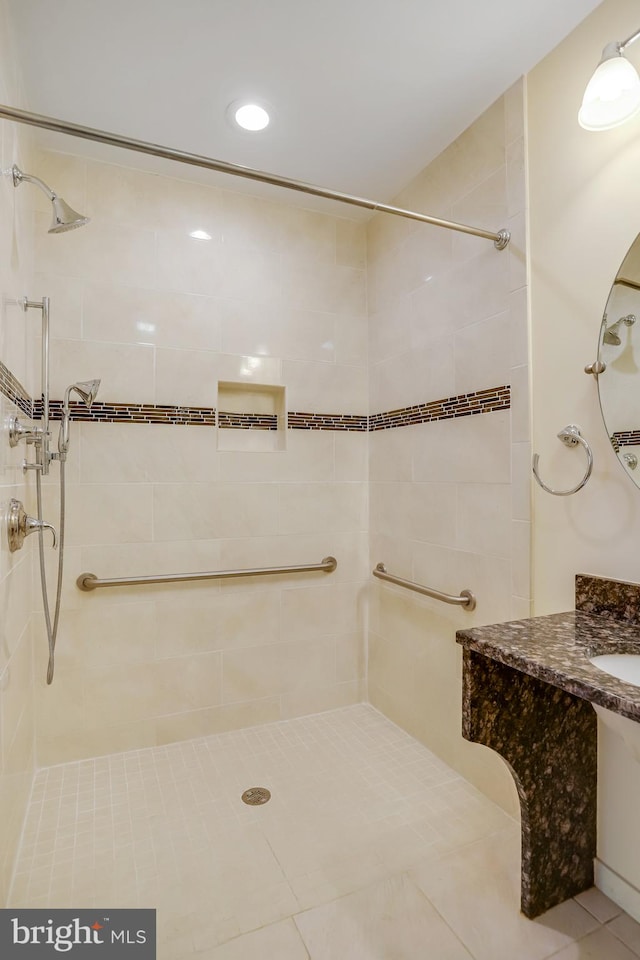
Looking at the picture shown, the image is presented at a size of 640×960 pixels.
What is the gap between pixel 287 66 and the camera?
5.57 ft

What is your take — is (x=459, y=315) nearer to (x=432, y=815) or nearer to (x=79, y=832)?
(x=432, y=815)

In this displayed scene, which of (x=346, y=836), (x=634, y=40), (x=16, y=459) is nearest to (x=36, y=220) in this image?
(x=16, y=459)

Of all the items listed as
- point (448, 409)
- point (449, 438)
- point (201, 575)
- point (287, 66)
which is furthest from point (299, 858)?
point (287, 66)

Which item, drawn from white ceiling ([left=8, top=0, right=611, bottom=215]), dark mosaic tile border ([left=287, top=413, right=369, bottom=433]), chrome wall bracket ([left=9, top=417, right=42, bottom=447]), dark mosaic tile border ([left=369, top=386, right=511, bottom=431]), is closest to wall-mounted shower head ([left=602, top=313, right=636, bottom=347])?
dark mosaic tile border ([left=369, top=386, right=511, bottom=431])

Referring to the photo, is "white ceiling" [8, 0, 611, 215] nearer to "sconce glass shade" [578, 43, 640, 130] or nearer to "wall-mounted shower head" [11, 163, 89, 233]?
"sconce glass shade" [578, 43, 640, 130]

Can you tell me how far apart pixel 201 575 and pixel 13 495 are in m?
0.88

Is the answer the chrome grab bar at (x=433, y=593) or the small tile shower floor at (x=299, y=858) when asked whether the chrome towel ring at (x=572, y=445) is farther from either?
the small tile shower floor at (x=299, y=858)

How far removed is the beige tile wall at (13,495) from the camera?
1.40m

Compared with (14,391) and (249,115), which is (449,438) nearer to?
(249,115)

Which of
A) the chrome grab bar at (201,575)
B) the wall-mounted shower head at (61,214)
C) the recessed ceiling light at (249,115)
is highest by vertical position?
the recessed ceiling light at (249,115)

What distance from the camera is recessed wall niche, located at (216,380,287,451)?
241 centimetres

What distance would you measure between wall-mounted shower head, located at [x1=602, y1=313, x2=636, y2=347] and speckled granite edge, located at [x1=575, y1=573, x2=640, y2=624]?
0.66 metres

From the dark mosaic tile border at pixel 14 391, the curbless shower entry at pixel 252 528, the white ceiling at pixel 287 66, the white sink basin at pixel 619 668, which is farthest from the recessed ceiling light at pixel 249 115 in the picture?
the white sink basin at pixel 619 668

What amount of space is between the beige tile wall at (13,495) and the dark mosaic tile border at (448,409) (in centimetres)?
153
